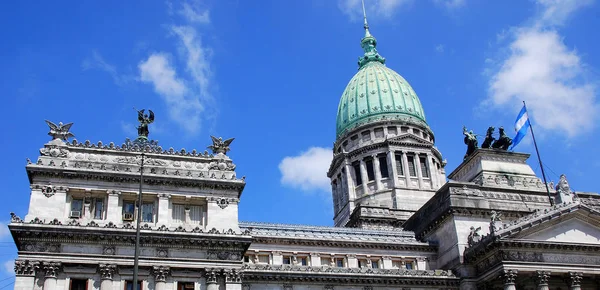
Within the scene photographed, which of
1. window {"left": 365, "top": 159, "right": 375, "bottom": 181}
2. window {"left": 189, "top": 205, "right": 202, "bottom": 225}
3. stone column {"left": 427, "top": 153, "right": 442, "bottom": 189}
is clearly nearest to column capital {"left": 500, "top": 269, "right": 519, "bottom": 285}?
window {"left": 189, "top": 205, "right": 202, "bottom": 225}

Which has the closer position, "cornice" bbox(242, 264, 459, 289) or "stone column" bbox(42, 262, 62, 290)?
"stone column" bbox(42, 262, 62, 290)

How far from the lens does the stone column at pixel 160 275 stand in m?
46.8

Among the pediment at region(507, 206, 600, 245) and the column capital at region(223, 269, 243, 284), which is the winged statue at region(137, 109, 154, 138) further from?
the pediment at region(507, 206, 600, 245)

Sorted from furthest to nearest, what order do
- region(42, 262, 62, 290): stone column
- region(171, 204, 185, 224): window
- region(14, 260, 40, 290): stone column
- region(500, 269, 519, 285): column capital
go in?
region(500, 269, 519, 285): column capital < region(171, 204, 185, 224): window < region(42, 262, 62, 290): stone column < region(14, 260, 40, 290): stone column

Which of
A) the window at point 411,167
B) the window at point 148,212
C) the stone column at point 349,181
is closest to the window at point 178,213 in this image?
the window at point 148,212

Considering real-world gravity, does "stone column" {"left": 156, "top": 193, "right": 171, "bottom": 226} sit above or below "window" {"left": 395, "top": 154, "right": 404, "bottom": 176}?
below

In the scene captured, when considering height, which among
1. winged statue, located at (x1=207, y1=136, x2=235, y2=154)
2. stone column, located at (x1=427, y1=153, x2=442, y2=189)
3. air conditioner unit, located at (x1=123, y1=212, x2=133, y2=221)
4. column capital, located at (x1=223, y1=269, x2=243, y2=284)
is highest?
stone column, located at (x1=427, y1=153, x2=442, y2=189)

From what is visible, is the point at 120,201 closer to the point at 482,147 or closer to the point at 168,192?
the point at 168,192

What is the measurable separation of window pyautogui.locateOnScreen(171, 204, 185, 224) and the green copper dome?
4957cm

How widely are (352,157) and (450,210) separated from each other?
35.7 m

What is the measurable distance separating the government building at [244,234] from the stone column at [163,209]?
0.09m

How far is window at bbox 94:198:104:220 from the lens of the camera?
4903 centimetres

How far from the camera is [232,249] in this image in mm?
49250

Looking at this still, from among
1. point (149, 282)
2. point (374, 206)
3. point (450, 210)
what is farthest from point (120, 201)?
point (374, 206)
